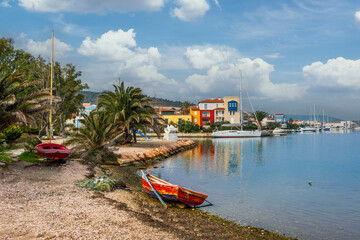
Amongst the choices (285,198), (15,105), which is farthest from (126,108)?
(285,198)

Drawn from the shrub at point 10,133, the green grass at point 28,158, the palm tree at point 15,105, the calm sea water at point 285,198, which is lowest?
the calm sea water at point 285,198

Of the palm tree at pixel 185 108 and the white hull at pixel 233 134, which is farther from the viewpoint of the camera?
the palm tree at pixel 185 108

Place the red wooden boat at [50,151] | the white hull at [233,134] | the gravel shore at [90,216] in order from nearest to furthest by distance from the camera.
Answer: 1. the gravel shore at [90,216]
2. the red wooden boat at [50,151]
3. the white hull at [233,134]

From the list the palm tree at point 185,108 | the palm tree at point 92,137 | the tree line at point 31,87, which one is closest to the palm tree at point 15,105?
the tree line at point 31,87

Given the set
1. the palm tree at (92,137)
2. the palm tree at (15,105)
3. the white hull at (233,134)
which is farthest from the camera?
the white hull at (233,134)

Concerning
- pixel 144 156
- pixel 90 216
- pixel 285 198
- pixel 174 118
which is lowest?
pixel 285 198

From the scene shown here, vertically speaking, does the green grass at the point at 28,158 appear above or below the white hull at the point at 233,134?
above

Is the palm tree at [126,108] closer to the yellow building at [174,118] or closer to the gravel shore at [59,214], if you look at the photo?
the gravel shore at [59,214]

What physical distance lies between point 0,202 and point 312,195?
48.5ft

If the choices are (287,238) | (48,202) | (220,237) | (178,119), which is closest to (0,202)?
(48,202)

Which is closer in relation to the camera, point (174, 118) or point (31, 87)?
point (31, 87)

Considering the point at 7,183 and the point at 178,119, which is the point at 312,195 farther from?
the point at 178,119

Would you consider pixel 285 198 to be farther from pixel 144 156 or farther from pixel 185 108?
pixel 185 108

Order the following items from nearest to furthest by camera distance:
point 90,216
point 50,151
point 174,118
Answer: point 90,216 < point 50,151 < point 174,118
